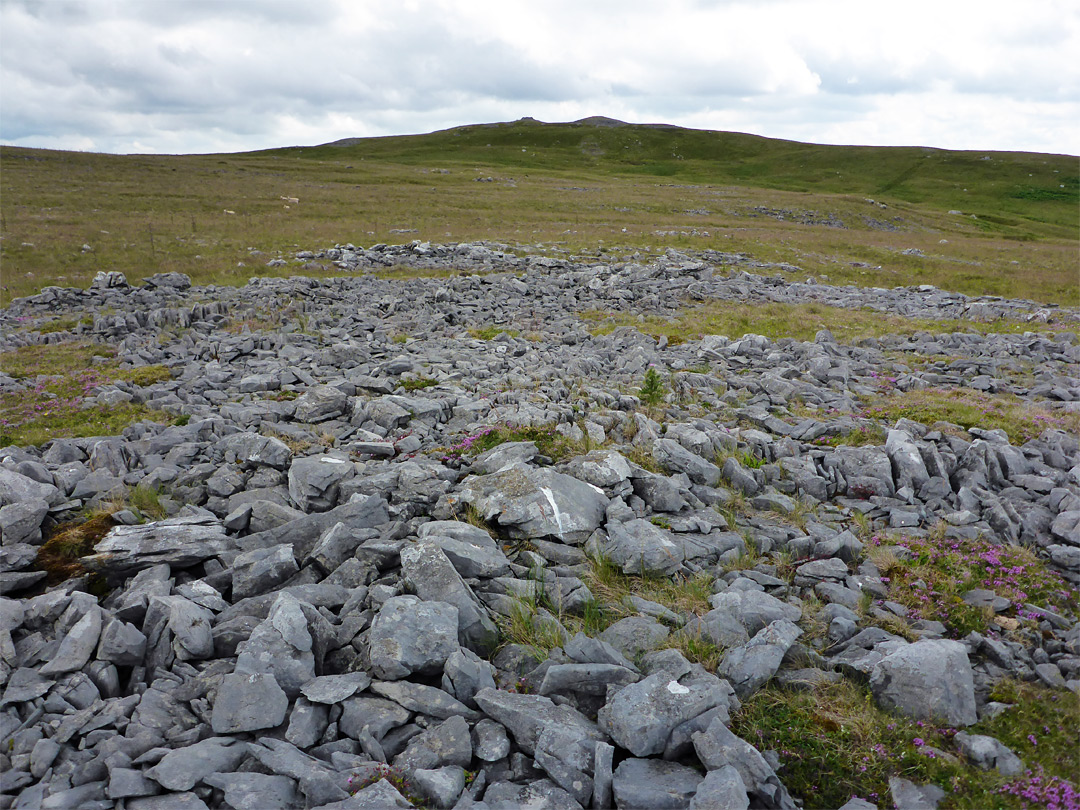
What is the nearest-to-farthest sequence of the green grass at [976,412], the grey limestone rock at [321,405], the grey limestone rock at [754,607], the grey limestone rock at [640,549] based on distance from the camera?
the grey limestone rock at [754,607], the grey limestone rock at [640,549], the green grass at [976,412], the grey limestone rock at [321,405]

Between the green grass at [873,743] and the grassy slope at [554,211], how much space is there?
30.4 m

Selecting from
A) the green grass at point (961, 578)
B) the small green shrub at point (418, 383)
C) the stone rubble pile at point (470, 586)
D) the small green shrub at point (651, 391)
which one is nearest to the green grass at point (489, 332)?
the stone rubble pile at point (470, 586)

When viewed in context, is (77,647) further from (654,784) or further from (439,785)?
(654,784)

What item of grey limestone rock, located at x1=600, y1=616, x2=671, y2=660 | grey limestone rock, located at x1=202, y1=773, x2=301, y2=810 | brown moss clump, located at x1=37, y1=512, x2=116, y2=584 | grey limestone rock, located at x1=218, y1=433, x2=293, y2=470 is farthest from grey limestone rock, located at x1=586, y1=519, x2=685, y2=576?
brown moss clump, located at x1=37, y1=512, x2=116, y2=584

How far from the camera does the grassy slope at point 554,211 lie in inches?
1471

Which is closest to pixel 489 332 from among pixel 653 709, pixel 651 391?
pixel 651 391

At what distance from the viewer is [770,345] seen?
18328mm

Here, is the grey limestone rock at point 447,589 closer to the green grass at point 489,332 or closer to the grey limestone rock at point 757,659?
the grey limestone rock at point 757,659

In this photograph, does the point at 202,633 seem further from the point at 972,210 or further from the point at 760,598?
the point at 972,210

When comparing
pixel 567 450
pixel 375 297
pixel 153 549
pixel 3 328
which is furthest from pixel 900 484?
pixel 3 328

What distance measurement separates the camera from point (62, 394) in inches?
563

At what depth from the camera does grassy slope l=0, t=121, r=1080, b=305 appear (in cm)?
3738

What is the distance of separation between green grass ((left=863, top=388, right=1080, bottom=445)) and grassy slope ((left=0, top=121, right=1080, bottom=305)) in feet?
86.9

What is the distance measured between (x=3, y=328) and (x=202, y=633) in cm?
2309
